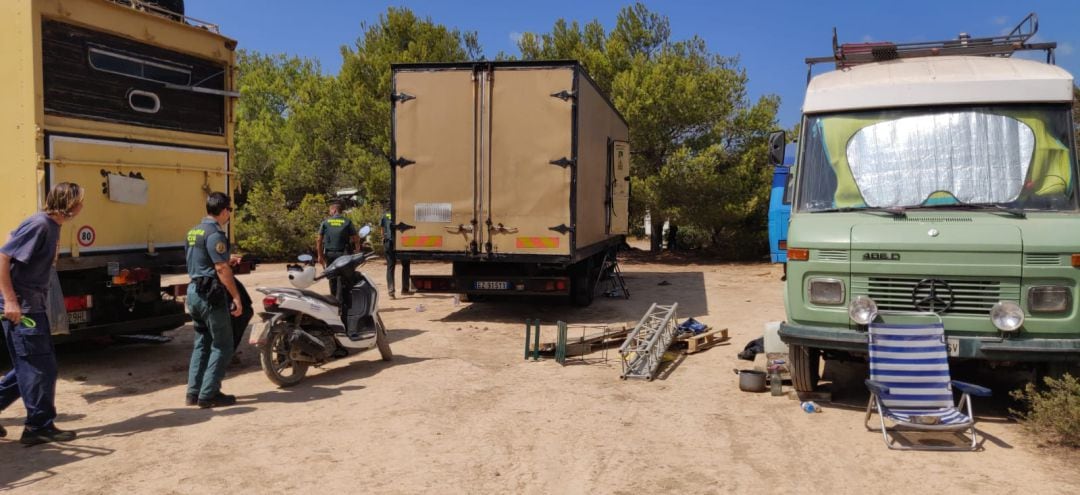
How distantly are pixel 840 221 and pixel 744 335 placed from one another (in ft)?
12.0

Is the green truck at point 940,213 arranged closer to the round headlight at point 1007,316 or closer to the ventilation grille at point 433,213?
A: the round headlight at point 1007,316

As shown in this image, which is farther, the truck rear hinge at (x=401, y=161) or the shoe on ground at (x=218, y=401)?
the truck rear hinge at (x=401, y=161)

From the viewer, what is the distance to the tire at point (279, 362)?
252 inches

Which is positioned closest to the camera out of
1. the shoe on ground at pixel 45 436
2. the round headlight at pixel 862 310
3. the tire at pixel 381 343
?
the shoe on ground at pixel 45 436

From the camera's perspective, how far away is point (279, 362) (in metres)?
6.67

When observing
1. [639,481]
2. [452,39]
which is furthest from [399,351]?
[452,39]

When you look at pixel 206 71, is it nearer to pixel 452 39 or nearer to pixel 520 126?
pixel 520 126

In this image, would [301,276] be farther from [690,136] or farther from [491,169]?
[690,136]

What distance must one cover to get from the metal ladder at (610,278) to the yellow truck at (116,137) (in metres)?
6.73

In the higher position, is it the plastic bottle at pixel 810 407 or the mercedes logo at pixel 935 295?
the mercedes logo at pixel 935 295

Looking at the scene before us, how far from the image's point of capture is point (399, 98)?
9.86m

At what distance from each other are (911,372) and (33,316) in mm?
5868

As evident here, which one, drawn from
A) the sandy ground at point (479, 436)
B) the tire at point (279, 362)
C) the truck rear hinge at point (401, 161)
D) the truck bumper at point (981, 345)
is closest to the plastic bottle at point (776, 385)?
the sandy ground at point (479, 436)

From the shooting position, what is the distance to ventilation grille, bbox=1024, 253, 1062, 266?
16.6ft
